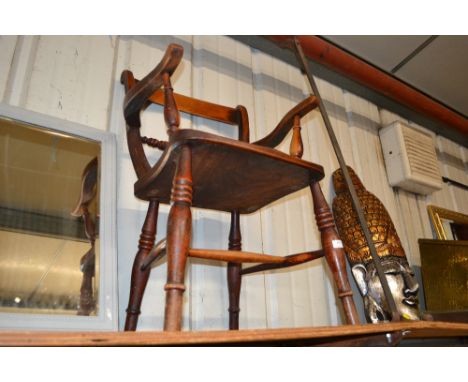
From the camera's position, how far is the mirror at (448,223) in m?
2.09

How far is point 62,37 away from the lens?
4.37 feet

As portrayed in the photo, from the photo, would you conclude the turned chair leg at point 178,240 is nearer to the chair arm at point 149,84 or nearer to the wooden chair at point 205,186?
the wooden chair at point 205,186

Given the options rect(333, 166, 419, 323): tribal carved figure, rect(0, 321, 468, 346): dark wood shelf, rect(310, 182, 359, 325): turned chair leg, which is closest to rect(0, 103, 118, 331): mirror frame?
rect(0, 321, 468, 346): dark wood shelf

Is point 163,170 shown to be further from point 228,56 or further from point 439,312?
point 439,312

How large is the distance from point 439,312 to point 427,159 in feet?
3.01

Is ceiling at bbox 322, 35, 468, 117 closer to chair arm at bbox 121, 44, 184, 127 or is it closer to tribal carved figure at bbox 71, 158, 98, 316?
chair arm at bbox 121, 44, 184, 127

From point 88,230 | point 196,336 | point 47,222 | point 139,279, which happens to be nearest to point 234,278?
point 139,279

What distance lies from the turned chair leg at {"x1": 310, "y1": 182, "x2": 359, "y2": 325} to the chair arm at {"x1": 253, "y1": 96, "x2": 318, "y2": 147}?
0.72 feet

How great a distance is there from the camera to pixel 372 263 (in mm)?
1377

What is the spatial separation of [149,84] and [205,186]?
28cm

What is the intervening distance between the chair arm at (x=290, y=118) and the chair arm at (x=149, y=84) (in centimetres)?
36

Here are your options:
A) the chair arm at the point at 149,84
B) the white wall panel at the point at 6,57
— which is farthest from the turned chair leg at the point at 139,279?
the white wall panel at the point at 6,57

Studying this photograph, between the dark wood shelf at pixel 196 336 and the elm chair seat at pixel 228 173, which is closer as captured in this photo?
the dark wood shelf at pixel 196 336

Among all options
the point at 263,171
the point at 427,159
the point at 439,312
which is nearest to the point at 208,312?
the point at 263,171
